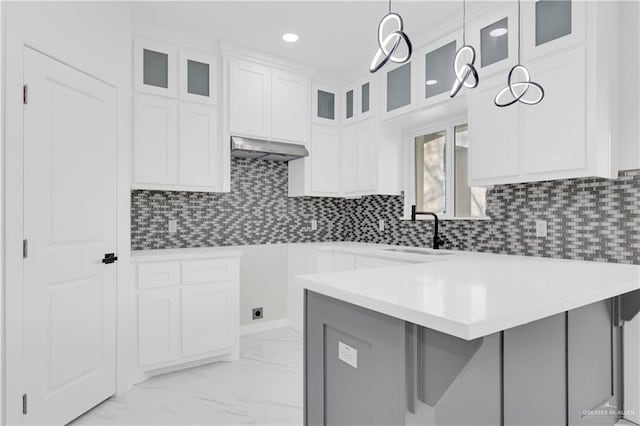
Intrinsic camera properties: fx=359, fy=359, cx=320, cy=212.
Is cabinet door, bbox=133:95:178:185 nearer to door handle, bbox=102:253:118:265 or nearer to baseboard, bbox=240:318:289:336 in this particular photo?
door handle, bbox=102:253:118:265

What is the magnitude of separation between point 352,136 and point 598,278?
8.89ft

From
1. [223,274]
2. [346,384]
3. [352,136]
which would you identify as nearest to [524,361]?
[346,384]

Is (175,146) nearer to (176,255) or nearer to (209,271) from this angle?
(176,255)

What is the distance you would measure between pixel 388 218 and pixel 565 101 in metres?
2.02

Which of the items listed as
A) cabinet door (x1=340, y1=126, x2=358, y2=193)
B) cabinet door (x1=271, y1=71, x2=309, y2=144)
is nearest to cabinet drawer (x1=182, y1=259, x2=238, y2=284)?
cabinet door (x1=271, y1=71, x2=309, y2=144)

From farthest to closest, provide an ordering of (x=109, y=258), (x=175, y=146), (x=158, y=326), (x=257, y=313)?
(x=257, y=313)
(x=175, y=146)
(x=158, y=326)
(x=109, y=258)

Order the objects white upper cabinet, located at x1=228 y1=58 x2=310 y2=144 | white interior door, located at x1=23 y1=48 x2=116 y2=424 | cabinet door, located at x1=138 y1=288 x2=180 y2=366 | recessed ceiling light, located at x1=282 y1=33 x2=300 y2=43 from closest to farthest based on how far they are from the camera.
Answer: white interior door, located at x1=23 y1=48 x2=116 y2=424 < cabinet door, located at x1=138 y1=288 x2=180 y2=366 < recessed ceiling light, located at x1=282 y1=33 x2=300 y2=43 < white upper cabinet, located at x1=228 y1=58 x2=310 y2=144

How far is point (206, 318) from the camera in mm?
2873

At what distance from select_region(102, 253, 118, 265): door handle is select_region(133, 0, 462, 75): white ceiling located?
5.90ft

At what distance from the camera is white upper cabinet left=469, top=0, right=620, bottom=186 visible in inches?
77.2

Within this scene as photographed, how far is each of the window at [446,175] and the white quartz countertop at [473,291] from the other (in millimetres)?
1397

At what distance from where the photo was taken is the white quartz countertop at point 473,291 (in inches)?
37.3

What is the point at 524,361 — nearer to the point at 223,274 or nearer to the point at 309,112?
the point at 223,274

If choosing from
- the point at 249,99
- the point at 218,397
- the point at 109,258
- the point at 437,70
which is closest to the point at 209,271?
the point at 109,258
